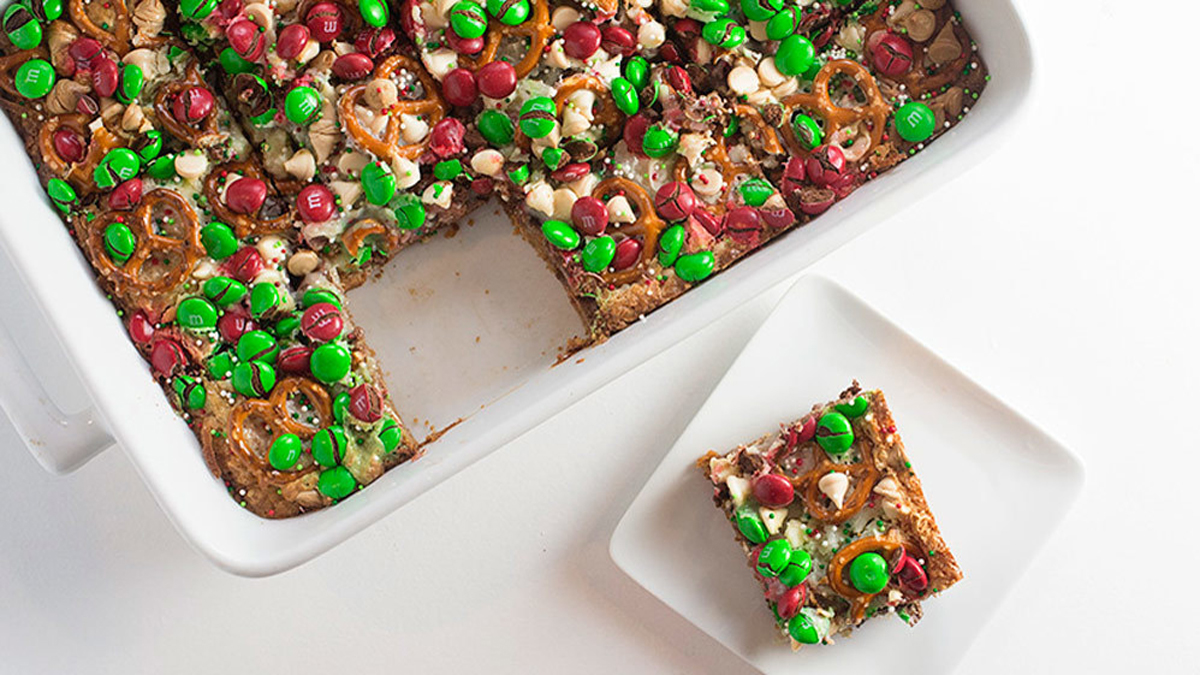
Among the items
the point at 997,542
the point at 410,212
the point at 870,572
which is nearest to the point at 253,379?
the point at 410,212

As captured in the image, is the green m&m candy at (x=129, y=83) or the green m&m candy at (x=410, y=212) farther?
the green m&m candy at (x=410, y=212)

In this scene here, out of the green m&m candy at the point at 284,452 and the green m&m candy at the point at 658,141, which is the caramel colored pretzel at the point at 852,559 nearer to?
the green m&m candy at the point at 658,141

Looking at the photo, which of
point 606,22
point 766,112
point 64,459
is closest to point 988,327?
point 766,112

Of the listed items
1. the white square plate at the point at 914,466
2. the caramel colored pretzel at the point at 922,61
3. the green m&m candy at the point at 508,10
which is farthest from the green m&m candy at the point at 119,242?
the caramel colored pretzel at the point at 922,61

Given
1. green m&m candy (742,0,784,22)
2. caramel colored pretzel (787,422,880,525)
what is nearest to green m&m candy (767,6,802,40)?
green m&m candy (742,0,784,22)

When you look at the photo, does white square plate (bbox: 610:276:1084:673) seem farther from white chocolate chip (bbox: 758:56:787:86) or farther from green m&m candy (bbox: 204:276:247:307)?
green m&m candy (bbox: 204:276:247:307)
